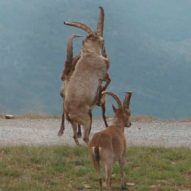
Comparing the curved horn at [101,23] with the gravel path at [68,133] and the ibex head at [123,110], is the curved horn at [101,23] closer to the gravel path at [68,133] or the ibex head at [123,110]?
the gravel path at [68,133]

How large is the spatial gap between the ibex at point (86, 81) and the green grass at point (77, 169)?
0.71 meters

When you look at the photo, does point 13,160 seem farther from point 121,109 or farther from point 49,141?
point 49,141

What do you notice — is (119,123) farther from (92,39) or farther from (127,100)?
(92,39)

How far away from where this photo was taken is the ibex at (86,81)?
12.9 metres

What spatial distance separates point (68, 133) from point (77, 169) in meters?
5.68

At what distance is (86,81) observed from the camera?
→ 43.6 feet

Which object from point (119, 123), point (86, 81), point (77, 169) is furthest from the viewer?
point (86, 81)

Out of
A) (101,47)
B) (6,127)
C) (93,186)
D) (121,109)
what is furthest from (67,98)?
(6,127)

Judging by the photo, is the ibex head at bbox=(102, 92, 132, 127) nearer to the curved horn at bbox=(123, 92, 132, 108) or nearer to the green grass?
the curved horn at bbox=(123, 92, 132, 108)

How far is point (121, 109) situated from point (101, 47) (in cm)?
310

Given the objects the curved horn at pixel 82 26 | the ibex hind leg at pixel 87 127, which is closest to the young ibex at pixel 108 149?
the ibex hind leg at pixel 87 127

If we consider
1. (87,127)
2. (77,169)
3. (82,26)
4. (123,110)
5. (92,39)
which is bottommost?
(77,169)

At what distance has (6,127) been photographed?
58.7ft

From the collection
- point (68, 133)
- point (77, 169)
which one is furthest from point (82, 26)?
point (77, 169)
